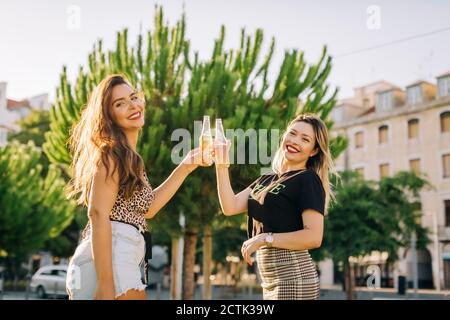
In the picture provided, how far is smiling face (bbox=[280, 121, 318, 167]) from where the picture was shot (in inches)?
103

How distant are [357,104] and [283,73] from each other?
29805mm

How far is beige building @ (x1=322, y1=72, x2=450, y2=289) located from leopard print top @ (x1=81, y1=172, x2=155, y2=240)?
27.2 meters

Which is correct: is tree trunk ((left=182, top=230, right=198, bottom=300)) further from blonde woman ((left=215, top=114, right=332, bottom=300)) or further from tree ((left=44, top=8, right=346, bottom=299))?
blonde woman ((left=215, top=114, right=332, bottom=300))

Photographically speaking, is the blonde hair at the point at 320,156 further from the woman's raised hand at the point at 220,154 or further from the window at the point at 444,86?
the window at the point at 444,86

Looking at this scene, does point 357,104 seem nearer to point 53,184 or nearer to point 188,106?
point 53,184

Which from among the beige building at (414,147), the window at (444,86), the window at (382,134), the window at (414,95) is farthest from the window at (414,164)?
the window at (444,86)

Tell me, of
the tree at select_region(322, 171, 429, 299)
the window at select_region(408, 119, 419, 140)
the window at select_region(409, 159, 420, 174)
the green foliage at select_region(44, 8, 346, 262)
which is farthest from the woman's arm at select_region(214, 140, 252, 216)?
the window at select_region(408, 119, 419, 140)

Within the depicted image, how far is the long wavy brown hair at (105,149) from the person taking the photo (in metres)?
2.24

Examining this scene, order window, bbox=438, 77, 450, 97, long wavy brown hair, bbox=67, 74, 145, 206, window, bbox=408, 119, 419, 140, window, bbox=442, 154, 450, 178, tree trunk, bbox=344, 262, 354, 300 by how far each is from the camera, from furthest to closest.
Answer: window, bbox=408, 119, 419, 140 → window, bbox=438, 77, 450, 97 → window, bbox=442, 154, 450, 178 → tree trunk, bbox=344, 262, 354, 300 → long wavy brown hair, bbox=67, 74, 145, 206

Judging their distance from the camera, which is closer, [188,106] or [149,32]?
[188,106]

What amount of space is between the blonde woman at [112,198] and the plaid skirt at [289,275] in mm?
587
